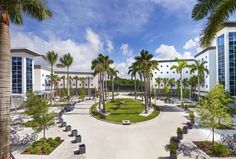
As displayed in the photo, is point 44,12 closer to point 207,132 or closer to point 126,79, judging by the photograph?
point 207,132

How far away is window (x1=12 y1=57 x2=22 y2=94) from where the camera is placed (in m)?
51.5

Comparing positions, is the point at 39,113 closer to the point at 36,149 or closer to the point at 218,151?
the point at 36,149

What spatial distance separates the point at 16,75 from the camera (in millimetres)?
51594

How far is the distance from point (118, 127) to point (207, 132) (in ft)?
38.6

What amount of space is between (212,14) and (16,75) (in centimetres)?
5244

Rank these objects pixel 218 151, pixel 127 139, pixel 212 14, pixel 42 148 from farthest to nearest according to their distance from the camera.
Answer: pixel 127 139 → pixel 42 148 → pixel 218 151 → pixel 212 14

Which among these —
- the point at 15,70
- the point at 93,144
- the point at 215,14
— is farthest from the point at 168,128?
the point at 15,70

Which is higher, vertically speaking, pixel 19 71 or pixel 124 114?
pixel 19 71

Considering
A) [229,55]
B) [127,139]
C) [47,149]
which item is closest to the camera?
[47,149]

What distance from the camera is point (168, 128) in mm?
26016

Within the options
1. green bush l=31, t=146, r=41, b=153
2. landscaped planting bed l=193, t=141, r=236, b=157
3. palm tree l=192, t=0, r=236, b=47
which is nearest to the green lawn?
landscaped planting bed l=193, t=141, r=236, b=157

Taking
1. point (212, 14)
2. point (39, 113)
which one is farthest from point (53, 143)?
point (212, 14)

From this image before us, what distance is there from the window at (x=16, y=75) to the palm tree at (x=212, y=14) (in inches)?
2008

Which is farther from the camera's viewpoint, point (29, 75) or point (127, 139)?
point (29, 75)
